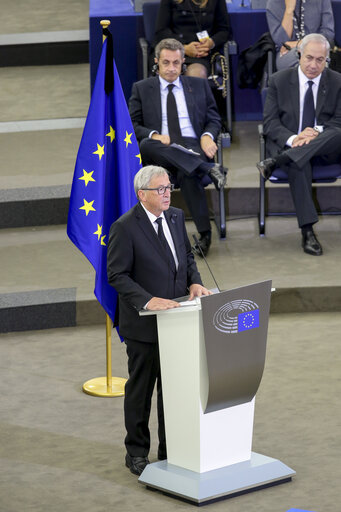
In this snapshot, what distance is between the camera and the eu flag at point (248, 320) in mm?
4393

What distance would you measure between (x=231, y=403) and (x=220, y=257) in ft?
9.12

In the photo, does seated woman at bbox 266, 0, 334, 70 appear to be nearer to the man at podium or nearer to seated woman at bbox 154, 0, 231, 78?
seated woman at bbox 154, 0, 231, 78

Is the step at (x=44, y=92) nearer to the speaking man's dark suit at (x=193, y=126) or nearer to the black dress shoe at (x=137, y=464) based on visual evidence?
the speaking man's dark suit at (x=193, y=126)

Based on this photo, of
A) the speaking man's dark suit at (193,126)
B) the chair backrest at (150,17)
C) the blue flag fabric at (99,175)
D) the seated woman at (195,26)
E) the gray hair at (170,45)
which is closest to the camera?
the blue flag fabric at (99,175)

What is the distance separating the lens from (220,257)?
7223mm

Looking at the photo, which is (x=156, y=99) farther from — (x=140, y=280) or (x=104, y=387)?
(x=140, y=280)

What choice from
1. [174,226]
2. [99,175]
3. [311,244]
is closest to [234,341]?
[174,226]

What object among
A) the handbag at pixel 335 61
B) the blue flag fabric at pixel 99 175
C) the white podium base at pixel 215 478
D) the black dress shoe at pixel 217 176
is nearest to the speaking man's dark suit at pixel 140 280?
the white podium base at pixel 215 478

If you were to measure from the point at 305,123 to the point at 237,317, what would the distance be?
→ 338 cm

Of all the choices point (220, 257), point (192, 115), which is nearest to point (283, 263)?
point (220, 257)

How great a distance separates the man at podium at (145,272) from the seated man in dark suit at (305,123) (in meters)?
2.61

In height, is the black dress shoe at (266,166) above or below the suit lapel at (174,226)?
below

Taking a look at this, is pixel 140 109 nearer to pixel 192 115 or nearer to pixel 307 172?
pixel 192 115

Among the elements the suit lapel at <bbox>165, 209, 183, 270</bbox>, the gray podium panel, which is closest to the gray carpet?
the gray podium panel
